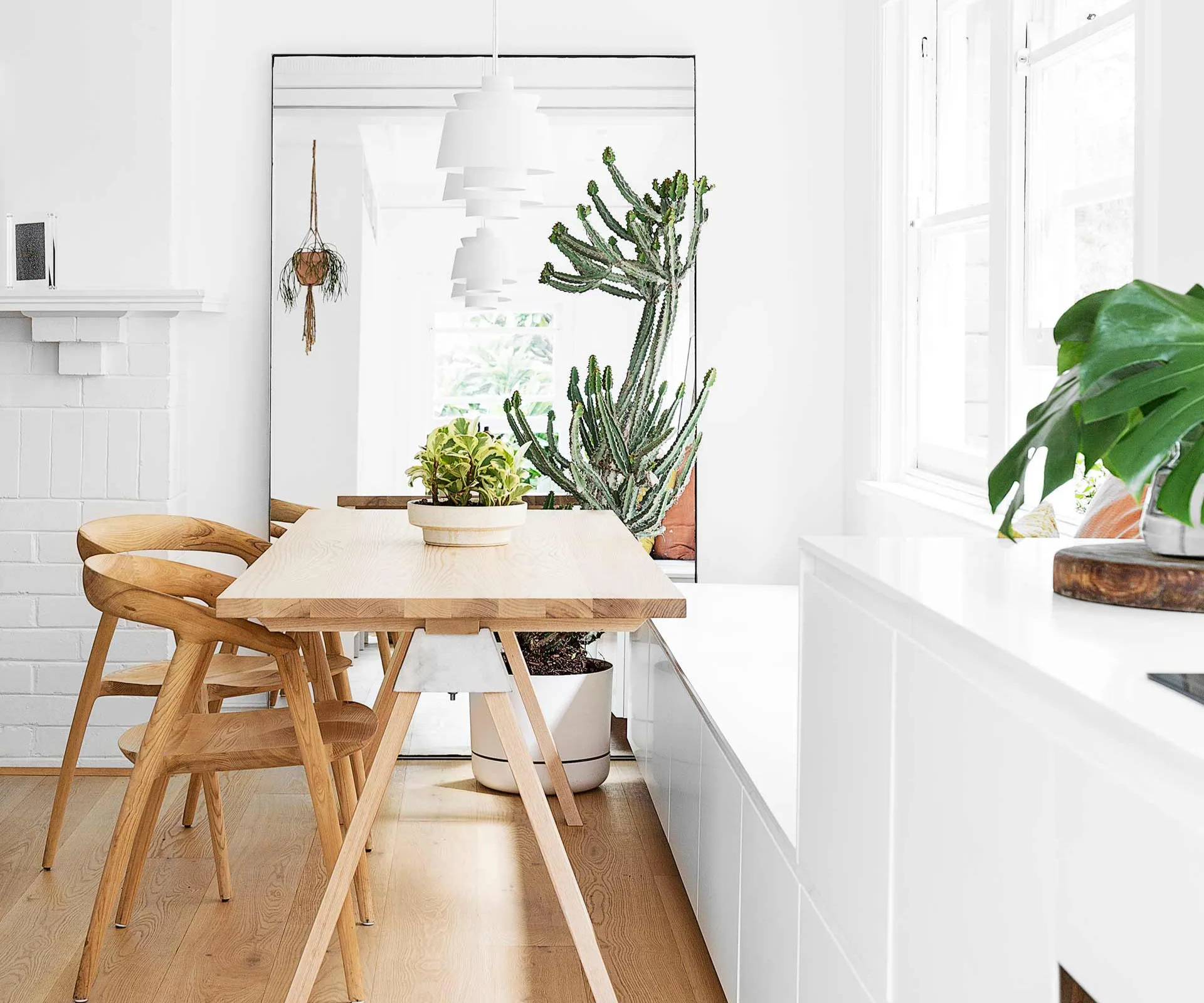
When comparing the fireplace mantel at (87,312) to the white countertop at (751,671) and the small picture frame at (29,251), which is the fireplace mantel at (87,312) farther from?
the white countertop at (751,671)

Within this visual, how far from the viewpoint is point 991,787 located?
104 centimetres

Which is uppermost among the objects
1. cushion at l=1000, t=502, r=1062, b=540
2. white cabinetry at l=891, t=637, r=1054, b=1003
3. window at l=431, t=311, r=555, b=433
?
window at l=431, t=311, r=555, b=433

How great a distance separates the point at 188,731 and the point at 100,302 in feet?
6.09

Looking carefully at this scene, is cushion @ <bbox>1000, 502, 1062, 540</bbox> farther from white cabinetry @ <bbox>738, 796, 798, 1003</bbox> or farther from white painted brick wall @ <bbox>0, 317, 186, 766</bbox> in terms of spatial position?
white painted brick wall @ <bbox>0, 317, 186, 766</bbox>

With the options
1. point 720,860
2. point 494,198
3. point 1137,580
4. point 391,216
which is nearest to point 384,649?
point 494,198

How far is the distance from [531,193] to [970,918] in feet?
7.83

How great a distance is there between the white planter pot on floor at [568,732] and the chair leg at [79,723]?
1.10 meters

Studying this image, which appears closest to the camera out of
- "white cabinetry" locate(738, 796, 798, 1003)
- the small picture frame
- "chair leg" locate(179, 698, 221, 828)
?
"white cabinetry" locate(738, 796, 798, 1003)

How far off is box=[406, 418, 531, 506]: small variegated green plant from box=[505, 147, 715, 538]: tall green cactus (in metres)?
0.96

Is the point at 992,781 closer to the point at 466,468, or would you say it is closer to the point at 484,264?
the point at 466,468

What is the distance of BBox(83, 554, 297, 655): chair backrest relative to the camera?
239cm

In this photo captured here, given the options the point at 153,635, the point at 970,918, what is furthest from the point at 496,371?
the point at 970,918

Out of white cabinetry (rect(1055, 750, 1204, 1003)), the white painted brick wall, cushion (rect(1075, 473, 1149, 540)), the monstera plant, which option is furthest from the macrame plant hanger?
white cabinetry (rect(1055, 750, 1204, 1003))

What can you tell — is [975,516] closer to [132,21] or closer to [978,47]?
[978,47]
